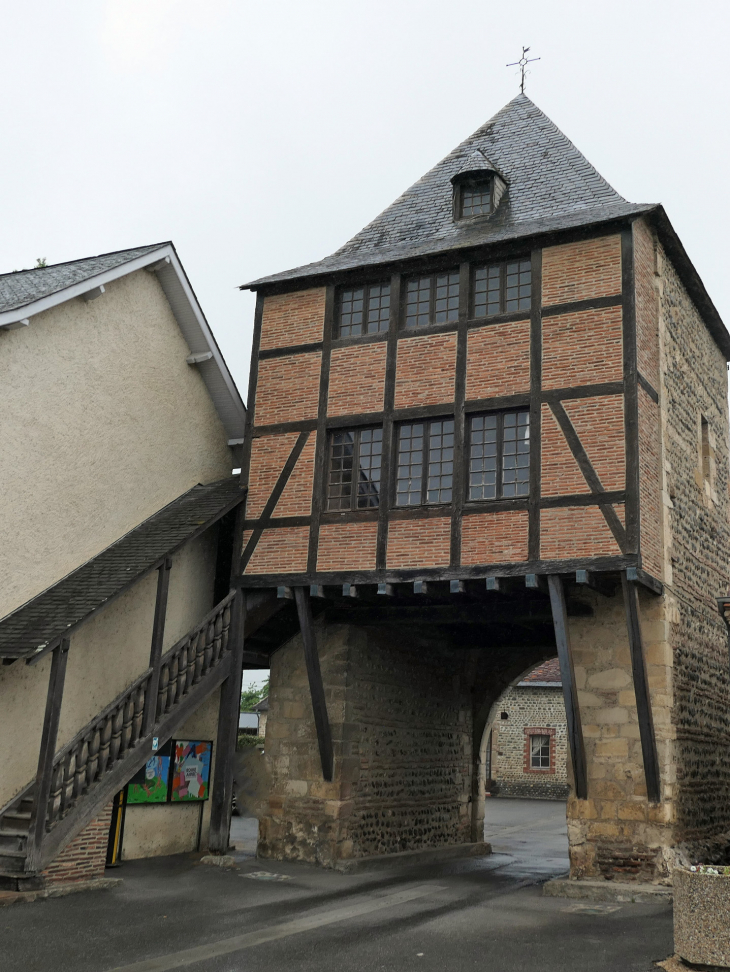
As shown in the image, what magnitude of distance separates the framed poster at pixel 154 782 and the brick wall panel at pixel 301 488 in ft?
11.7

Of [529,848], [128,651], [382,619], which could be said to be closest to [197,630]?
[128,651]

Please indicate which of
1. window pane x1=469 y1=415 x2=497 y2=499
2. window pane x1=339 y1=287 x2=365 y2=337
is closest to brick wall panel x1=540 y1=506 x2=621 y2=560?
window pane x1=469 y1=415 x2=497 y2=499

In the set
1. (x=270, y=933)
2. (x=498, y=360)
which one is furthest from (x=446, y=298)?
(x=270, y=933)

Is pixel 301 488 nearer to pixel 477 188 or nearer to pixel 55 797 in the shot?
pixel 55 797

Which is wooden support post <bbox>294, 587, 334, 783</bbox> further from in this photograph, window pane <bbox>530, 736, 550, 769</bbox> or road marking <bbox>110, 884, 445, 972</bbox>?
window pane <bbox>530, 736, 550, 769</bbox>

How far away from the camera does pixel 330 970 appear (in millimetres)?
7332

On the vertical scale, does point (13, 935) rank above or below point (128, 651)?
below

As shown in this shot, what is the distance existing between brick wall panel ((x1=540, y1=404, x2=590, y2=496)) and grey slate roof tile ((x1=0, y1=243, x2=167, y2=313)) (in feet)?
19.5

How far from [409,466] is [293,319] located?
298 centimetres

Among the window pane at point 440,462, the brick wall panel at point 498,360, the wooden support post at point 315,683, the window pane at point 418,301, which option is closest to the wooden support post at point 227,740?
the wooden support post at point 315,683

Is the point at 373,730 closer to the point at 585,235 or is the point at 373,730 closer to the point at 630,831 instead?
the point at 630,831

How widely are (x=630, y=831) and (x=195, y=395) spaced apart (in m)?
8.45

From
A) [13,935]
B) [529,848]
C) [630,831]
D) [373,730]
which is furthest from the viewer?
[529,848]

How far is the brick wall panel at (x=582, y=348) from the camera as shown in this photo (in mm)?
11195
